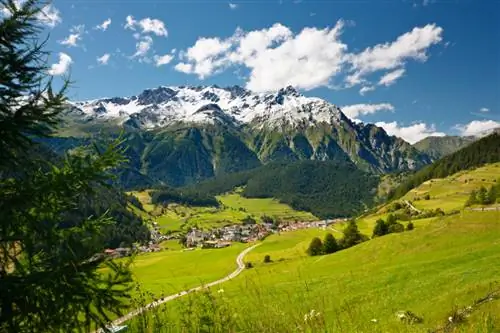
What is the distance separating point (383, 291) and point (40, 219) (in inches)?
899

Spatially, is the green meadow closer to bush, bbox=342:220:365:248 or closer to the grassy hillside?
bush, bbox=342:220:365:248

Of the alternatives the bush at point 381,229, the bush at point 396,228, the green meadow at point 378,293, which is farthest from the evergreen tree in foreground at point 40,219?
the bush at point 381,229

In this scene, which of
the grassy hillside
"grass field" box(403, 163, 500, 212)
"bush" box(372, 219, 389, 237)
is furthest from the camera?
"grass field" box(403, 163, 500, 212)

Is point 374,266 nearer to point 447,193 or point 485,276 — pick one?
point 485,276

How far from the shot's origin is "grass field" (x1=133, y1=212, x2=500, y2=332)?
29.1ft

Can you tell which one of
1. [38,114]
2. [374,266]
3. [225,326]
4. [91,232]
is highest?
[38,114]

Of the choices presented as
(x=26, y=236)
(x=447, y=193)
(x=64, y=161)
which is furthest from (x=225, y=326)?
(x=447, y=193)

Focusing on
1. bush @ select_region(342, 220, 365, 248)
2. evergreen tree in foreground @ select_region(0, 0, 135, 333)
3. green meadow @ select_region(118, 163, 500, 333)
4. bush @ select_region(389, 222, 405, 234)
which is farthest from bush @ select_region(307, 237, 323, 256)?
evergreen tree in foreground @ select_region(0, 0, 135, 333)

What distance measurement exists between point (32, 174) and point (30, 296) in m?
3.02

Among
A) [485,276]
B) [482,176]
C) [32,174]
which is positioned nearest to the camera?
[32,174]

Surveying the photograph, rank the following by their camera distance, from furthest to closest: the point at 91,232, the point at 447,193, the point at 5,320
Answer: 1. the point at 447,193
2. the point at 91,232
3. the point at 5,320

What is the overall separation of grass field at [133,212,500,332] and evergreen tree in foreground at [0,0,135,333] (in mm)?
2014

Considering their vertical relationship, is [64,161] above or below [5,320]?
above

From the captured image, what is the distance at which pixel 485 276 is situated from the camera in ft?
78.0
